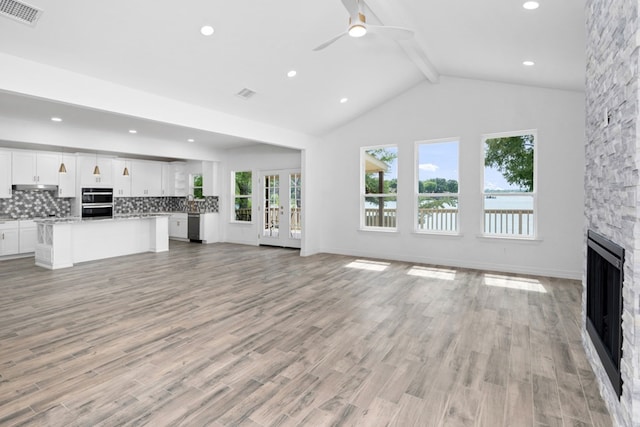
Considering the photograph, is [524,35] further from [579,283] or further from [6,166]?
[6,166]

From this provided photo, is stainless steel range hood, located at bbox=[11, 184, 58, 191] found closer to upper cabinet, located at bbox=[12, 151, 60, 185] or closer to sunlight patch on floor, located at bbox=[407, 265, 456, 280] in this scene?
upper cabinet, located at bbox=[12, 151, 60, 185]

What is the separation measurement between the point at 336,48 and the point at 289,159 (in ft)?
14.1

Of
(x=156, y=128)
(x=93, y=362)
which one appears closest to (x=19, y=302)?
(x=93, y=362)

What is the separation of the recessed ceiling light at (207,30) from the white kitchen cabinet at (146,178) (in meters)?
7.07

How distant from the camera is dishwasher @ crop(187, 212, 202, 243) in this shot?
992 cm

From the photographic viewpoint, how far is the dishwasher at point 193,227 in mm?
9922

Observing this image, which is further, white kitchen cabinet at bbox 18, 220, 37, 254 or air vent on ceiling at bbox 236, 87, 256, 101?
white kitchen cabinet at bbox 18, 220, 37, 254

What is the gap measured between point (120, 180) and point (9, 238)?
2.78 m

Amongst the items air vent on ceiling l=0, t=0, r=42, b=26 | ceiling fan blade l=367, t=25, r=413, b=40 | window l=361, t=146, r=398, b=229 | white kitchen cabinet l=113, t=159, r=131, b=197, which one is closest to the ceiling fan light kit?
ceiling fan blade l=367, t=25, r=413, b=40

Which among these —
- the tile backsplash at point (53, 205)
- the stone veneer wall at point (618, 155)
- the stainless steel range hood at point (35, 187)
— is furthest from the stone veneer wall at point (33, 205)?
the stone veneer wall at point (618, 155)

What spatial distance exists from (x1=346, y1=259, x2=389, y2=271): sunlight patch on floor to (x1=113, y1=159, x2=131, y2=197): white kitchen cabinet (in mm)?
6632

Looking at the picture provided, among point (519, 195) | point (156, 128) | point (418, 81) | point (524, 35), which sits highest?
point (418, 81)

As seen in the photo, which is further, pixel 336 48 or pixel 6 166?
pixel 6 166

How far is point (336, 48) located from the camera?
4.85 meters
